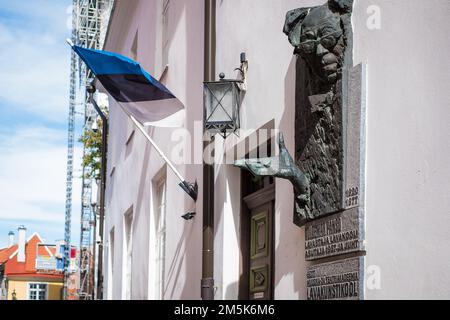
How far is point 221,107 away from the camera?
7391 millimetres

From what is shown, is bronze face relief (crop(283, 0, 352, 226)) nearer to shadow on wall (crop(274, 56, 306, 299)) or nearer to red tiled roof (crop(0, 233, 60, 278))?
shadow on wall (crop(274, 56, 306, 299))

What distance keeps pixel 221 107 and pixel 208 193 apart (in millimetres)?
1462

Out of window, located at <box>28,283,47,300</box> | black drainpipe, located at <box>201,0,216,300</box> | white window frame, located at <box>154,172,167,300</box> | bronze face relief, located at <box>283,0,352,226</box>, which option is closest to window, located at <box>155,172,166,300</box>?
white window frame, located at <box>154,172,167,300</box>

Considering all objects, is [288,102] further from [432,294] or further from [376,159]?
[432,294]

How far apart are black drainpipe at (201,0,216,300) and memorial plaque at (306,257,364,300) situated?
2.03 m

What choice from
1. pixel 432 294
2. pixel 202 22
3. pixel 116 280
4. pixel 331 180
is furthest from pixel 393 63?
pixel 116 280

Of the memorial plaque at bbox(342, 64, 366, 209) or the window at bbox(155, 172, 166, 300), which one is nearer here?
the memorial plaque at bbox(342, 64, 366, 209)

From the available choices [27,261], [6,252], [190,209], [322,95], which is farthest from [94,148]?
[6,252]

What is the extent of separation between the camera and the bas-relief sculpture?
590 centimetres

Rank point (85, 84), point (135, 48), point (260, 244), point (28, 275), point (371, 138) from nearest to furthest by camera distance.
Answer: point (371, 138) → point (260, 244) → point (135, 48) → point (85, 84) → point (28, 275)

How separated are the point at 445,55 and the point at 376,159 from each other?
3.07ft

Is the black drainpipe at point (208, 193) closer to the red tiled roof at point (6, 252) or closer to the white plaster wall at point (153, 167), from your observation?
the white plaster wall at point (153, 167)

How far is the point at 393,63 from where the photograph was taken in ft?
17.6

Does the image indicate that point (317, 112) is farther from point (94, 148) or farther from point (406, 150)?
point (94, 148)
